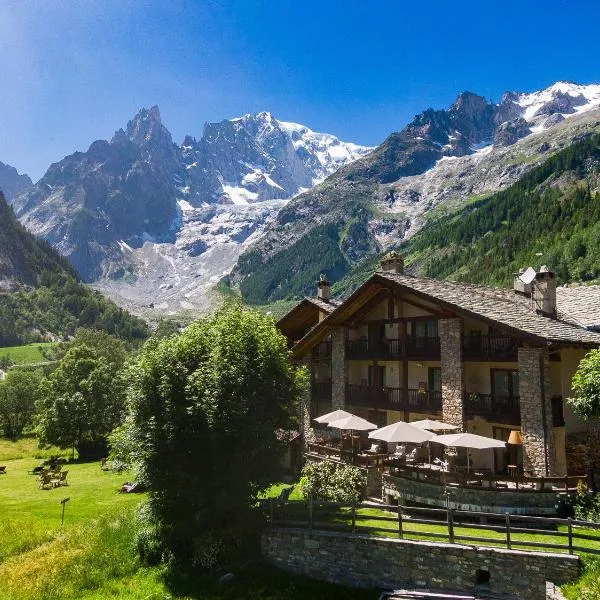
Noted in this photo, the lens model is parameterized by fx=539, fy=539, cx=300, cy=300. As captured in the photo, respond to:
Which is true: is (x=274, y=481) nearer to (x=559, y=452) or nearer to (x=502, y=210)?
(x=559, y=452)

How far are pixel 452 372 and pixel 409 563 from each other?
1080 cm

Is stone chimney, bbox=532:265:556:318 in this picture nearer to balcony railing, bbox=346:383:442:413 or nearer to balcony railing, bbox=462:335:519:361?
balcony railing, bbox=462:335:519:361

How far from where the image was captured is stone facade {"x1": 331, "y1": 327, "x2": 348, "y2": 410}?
3425 centimetres

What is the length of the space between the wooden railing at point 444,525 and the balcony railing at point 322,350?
14278 mm

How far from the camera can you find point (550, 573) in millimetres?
16484

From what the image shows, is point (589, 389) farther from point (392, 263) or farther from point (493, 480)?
point (392, 263)

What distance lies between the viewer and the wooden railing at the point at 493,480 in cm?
2027

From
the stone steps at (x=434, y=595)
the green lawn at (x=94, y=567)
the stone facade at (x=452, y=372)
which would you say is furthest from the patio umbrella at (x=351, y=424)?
the stone steps at (x=434, y=595)

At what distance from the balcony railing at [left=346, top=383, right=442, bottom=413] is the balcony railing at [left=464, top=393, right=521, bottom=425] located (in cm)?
203

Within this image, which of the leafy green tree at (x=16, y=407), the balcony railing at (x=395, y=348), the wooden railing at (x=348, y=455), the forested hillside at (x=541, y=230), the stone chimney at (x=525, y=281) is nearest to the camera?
the wooden railing at (x=348, y=455)

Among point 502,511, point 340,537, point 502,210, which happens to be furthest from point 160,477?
point 502,210

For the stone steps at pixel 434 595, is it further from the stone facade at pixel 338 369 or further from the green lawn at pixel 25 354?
the green lawn at pixel 25 354

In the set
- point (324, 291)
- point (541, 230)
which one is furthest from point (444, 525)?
point (541, 230)

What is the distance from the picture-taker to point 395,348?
105 ft
